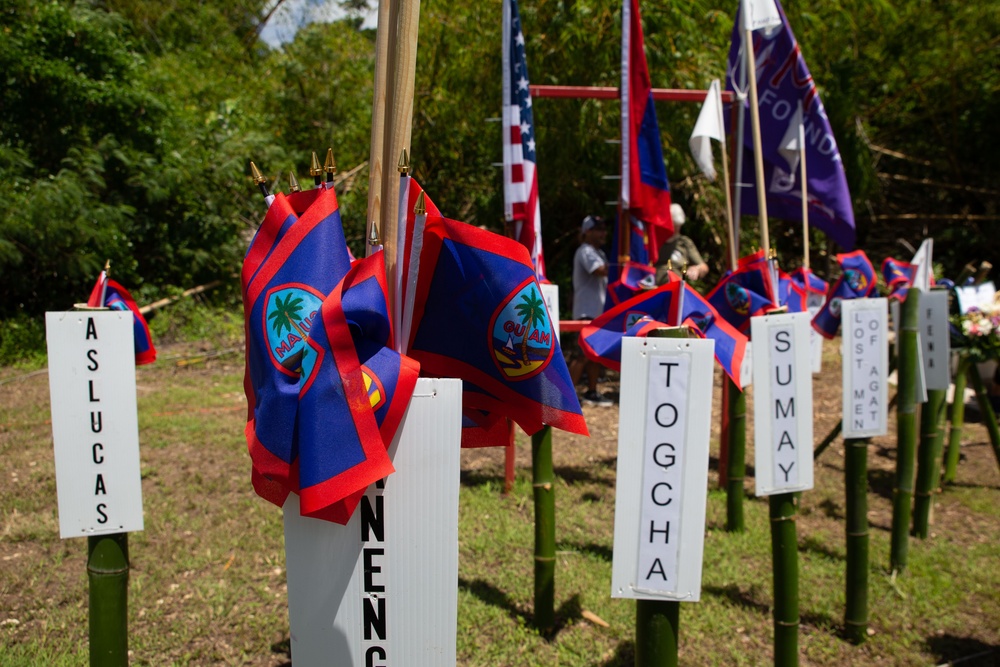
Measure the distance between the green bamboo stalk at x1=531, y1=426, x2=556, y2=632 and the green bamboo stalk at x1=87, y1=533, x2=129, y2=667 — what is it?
4.80 feet

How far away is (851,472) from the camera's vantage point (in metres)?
3.15

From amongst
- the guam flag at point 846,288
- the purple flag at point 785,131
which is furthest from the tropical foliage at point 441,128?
the guam flag at point 846,288

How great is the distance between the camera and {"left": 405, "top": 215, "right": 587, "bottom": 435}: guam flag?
1.54 meters

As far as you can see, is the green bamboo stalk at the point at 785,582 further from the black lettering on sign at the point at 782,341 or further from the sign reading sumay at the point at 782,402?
the black lettering on sign at the point at 782,341

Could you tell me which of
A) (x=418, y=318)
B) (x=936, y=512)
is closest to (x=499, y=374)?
(x=418, y=318)

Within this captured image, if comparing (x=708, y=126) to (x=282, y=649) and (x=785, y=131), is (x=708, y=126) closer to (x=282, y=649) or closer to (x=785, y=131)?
(x=785, y=131)

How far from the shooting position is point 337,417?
133 cm

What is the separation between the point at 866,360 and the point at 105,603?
116 inches

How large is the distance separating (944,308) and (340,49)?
9.33m

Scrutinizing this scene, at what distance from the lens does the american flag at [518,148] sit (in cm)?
367

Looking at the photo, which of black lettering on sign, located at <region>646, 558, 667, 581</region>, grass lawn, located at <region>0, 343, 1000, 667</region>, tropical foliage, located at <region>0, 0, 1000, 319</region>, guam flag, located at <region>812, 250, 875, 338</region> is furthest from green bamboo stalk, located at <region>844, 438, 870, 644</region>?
tropical foliage, located at <region>0, 0, 1000, 319</region>

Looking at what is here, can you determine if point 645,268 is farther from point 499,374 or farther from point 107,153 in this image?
point 107,153

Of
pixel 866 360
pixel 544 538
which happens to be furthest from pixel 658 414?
pixel 866 360

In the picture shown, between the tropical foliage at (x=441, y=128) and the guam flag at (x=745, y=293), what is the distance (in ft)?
13.4
